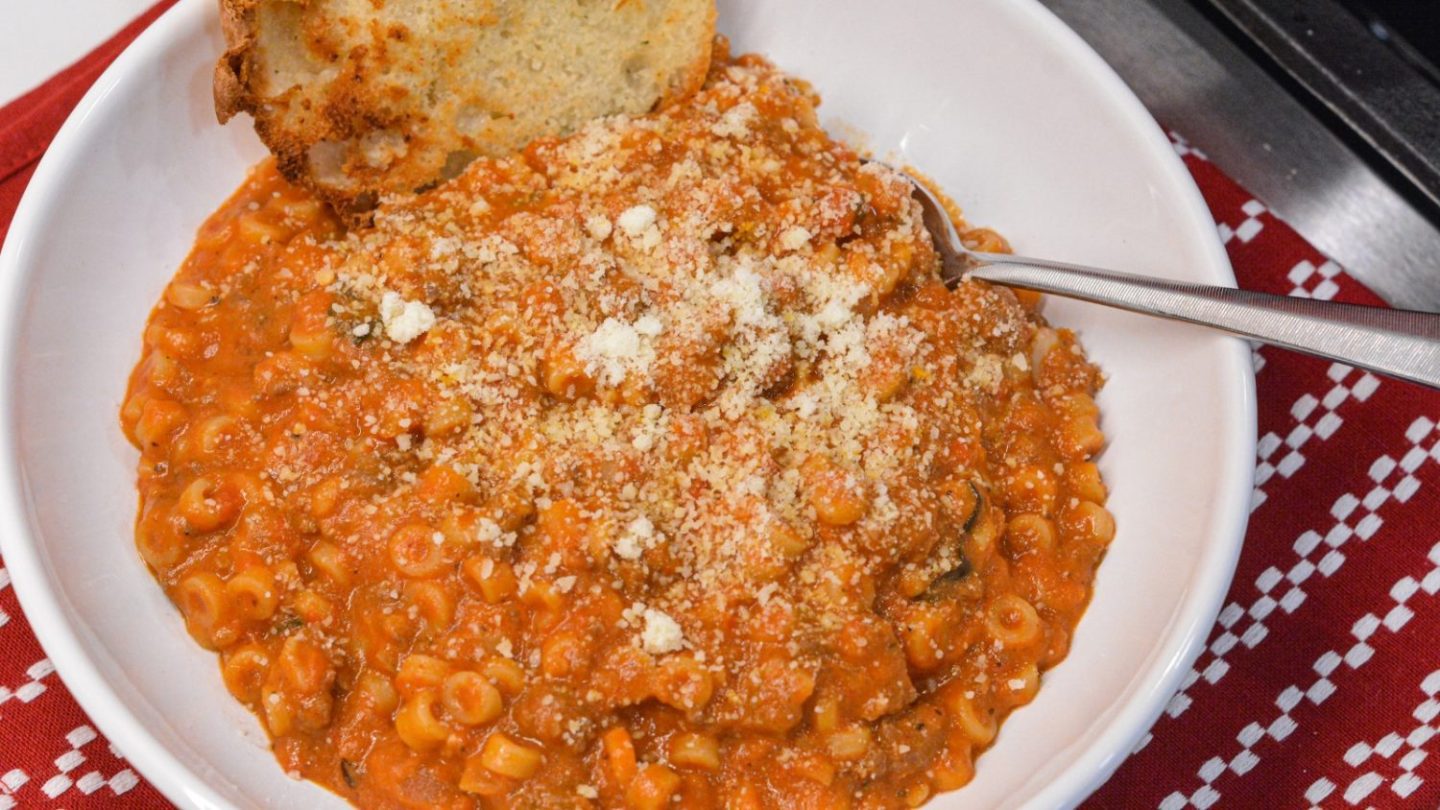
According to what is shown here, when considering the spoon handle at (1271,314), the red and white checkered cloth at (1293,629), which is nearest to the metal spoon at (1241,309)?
→ the spoon handle at (1271,314)

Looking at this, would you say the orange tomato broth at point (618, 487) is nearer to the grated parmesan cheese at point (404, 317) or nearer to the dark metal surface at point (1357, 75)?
the grated parmesan cheese at point (404, 317)

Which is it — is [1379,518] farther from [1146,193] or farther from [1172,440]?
[1146,193]

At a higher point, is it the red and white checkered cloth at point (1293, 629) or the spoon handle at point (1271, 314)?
the spoon handle at point (1271, 314)

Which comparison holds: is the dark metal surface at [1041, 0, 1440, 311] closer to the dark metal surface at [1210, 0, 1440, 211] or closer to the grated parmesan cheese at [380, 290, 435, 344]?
the dark metal surface at [1210, 0, 1440, 211]

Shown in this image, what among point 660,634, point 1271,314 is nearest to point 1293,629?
point 1271,314

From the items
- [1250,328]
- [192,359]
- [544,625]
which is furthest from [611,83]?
[1250,328]

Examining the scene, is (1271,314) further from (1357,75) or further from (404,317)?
(404,317)
